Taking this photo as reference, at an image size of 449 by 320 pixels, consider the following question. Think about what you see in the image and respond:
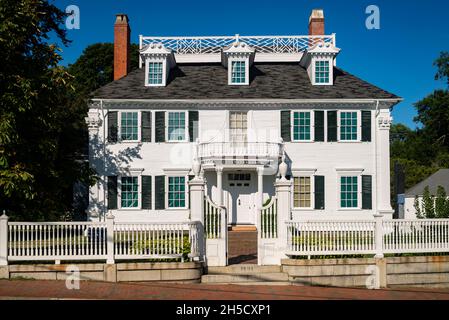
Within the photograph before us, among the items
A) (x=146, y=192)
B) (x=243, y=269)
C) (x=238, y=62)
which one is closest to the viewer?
(x=243, y=269)

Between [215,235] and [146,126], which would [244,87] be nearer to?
[146,126]

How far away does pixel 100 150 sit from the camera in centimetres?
2400

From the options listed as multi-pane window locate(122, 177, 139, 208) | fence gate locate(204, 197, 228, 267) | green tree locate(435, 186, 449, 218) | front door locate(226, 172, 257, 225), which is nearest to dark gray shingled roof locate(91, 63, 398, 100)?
front door locate(226, 172, 257, 225)

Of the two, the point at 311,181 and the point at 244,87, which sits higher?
the point at 244,87

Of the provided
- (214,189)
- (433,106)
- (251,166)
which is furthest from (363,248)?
(433,106)

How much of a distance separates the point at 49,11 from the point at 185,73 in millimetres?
7901

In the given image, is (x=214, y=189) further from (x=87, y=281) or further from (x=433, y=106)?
(x=433, y=106)

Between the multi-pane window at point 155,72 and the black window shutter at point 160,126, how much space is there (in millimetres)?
2032

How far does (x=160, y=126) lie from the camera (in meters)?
24.1

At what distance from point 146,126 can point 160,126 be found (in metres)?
0.67

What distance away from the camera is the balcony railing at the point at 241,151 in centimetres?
2275

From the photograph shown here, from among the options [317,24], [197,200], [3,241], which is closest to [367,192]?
[317,24]

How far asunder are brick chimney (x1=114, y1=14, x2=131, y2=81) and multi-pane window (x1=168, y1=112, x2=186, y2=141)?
487 centimetres

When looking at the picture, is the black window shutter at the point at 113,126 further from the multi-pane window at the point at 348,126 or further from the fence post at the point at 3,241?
A: the fence post at the point at 3,241
